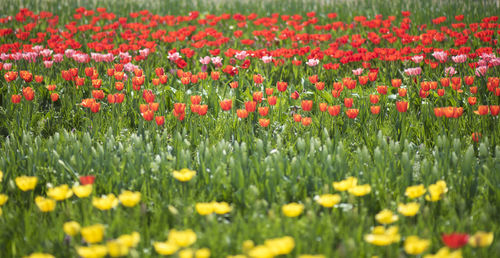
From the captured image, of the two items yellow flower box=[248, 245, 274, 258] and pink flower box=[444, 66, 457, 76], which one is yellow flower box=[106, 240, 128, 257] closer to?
yellow flower box=[248, 245, 274, 258]

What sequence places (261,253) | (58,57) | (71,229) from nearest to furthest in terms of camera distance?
(261,253) < (71,229) < (58,57)

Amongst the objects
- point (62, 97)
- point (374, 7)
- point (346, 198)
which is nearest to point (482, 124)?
point (346, 198)

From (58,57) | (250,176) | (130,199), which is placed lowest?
(250,176)

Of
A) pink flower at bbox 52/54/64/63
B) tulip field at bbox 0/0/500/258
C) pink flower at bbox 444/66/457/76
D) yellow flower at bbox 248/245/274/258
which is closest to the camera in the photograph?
yellow flower at bbox 248/245/274/258

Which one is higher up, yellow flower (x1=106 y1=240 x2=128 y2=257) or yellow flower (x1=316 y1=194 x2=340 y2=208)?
yellow flower (x1=106 y1=240 x2=128 y2=257)

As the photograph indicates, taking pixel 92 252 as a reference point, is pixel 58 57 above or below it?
above

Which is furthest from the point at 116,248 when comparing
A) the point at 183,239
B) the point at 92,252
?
the point at 183,239

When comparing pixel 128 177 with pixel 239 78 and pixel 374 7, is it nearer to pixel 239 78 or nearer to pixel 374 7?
pixel 239 78

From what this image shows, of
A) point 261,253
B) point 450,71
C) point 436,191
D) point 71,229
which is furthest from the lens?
point 450,71

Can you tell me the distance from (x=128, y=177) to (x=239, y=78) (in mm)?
2160

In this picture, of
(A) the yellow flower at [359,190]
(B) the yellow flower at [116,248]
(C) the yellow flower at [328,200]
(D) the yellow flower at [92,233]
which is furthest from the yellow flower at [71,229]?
(A) the yellow flower at [359,190]

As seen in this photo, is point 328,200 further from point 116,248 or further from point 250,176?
point 116,248

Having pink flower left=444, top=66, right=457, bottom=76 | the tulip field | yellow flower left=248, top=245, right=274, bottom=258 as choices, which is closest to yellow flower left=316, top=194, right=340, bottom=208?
the tulip field

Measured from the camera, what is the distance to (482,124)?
122 inches
